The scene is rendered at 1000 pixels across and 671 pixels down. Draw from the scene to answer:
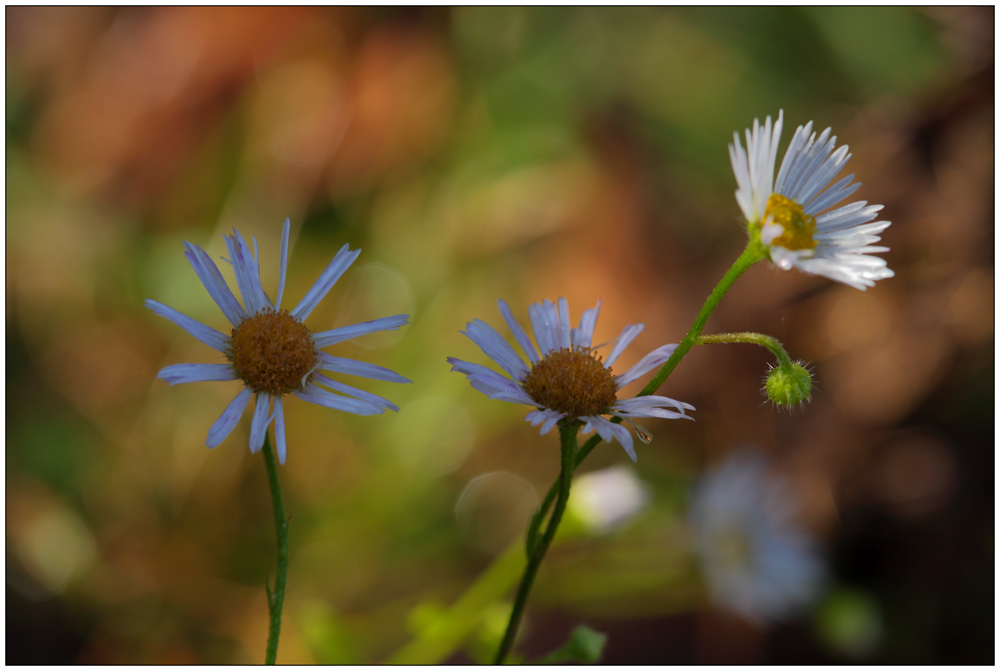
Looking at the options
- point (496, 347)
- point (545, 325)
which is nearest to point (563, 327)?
point (545, 325)

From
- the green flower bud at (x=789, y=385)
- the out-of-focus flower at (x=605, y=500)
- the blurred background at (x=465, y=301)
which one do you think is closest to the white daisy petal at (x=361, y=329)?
the green flower bud at (x=789, y=385)

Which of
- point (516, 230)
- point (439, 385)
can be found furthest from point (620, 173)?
point (439, 385)

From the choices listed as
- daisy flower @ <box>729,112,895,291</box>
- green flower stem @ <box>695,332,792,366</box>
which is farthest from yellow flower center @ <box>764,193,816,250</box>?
green flower stem @ <box>695,332,792,366</box>

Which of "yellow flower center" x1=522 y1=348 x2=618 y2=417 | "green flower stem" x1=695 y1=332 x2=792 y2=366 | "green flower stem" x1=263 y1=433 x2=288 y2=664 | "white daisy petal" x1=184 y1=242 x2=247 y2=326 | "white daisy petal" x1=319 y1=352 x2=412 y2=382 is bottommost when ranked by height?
"green flower stem" x1=263 y1=433 x2=288 y2=664

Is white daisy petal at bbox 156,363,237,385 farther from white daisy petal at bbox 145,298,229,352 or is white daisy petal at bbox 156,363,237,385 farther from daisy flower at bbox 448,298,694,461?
daisy flower at bbox 448,298,694,461

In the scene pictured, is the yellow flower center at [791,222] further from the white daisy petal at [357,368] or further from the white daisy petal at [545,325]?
the white daisy petal at [357,368]

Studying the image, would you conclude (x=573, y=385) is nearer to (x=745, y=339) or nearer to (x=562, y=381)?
(x=562, y=381)
